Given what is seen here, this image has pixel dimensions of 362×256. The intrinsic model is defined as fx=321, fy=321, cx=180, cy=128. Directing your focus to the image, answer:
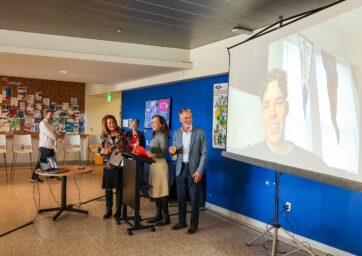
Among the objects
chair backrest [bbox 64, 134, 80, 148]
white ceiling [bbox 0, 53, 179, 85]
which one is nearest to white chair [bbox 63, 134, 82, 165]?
chair backrest [bbox 64, 134, 80, 148]

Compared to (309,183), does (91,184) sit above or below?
below

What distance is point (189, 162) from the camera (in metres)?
3.91

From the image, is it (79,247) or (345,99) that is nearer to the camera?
(345,99)

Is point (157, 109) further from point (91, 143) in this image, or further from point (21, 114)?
point (21, 114)

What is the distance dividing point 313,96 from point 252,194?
2205 millimetres

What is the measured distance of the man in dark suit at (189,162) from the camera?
12.7 feet

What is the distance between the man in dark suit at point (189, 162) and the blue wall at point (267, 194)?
0.84m

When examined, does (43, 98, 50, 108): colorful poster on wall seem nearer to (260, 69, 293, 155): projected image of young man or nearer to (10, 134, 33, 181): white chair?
(10, 134, 33, 181): white chair

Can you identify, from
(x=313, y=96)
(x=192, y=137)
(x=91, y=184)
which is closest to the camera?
(x=313, y=96)

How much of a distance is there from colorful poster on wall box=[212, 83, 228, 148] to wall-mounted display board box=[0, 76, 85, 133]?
18.2 ft

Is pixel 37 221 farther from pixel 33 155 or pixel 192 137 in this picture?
pixel 33 155

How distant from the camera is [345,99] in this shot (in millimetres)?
2098

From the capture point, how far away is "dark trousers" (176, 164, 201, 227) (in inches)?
153

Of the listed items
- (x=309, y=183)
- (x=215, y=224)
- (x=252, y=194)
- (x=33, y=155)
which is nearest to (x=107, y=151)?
(x=215, y=224)
